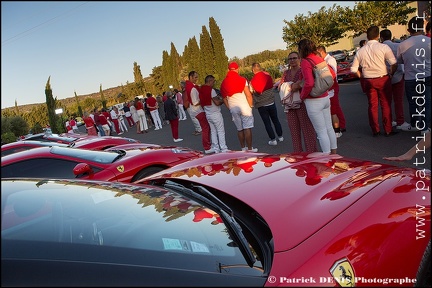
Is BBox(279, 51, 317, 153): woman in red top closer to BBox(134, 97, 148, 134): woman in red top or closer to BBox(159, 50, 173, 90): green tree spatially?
BBox(134, 97, 148, 134): woman in red top

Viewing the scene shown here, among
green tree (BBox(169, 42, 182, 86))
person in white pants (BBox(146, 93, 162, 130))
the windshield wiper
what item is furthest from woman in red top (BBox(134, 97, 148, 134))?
green tree (BBox(169, 42, 182, 86))

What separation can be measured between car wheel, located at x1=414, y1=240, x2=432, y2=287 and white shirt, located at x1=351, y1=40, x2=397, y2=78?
4.76 meters

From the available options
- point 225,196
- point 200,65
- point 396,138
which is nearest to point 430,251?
point 225,196

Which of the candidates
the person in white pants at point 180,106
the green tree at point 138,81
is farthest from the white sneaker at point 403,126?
the green tree at point 138,81

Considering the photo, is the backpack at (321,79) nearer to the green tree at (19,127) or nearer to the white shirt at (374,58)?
the white shirt at (374,58)

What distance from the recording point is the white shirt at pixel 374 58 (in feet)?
19.5

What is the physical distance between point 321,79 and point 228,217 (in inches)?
129

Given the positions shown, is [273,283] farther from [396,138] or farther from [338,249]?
[396,138]

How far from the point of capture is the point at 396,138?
6117 mm

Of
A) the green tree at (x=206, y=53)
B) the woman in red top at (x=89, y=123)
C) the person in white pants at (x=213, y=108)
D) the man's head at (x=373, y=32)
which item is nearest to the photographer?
the man's head at (x=373, y=32)

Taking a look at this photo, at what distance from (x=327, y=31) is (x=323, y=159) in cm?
2516

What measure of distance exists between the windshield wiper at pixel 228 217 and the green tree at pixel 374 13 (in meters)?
17.4

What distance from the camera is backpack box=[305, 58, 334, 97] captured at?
4797 millimetres

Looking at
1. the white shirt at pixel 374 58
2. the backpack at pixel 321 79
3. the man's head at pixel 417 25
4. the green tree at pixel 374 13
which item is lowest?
the backpack at pixel 321 79
